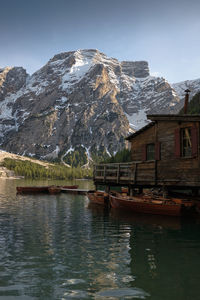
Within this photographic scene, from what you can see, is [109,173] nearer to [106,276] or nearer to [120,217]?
[120,217]

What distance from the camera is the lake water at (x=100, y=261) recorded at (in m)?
9.06

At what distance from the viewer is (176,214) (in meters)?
23.5

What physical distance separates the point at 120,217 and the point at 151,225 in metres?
4.85

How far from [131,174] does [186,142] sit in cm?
791

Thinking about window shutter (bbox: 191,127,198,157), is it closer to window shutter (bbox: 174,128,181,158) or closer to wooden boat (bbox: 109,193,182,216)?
window shutter (bbox: 174,128,181,158)

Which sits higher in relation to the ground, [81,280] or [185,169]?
[185,169]

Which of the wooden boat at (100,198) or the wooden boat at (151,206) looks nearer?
the wooden boat at (151,206)

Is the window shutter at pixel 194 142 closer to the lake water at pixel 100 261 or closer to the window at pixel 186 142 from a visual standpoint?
the window at pixel 186 142

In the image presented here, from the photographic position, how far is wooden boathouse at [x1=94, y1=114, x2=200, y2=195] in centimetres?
2259

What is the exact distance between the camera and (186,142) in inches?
931

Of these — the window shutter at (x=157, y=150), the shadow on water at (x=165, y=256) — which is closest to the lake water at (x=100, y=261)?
the shadow on water at (x=165, y=256)

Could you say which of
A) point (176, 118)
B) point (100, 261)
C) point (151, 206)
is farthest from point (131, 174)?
point (100, 261)

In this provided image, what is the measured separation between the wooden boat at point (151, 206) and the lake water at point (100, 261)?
2.25 meters

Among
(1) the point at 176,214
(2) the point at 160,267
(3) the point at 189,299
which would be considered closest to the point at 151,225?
(1) the point at 176,214
